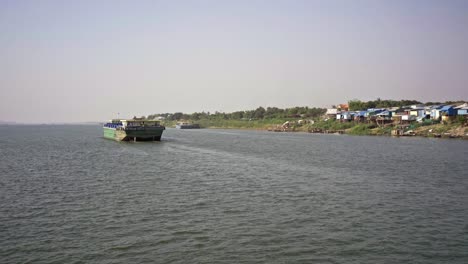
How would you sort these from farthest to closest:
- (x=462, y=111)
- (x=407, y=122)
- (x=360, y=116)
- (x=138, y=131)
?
(x=360, y=116)
(x=407, y=122)
(x=462, y=111)
(x=138, y=131)

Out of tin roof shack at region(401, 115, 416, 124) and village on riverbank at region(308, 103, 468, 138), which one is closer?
village on riverbank at region(308, 103, 468, 138)

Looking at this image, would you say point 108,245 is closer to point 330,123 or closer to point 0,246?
point 0,246

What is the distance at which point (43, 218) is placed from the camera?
18438 millimetres

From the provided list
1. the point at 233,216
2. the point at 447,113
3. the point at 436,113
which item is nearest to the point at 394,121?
the point at 436,113

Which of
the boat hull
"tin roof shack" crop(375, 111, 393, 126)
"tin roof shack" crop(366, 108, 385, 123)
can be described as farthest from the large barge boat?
"tin roof shack" crop(366, 108, 385, 123)

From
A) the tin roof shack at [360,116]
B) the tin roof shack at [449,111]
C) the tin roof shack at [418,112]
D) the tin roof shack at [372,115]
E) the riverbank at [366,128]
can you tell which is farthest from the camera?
the tin roof shack at [360,116]

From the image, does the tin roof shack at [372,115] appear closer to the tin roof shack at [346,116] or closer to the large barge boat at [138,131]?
the tin roof shack at [346,116]

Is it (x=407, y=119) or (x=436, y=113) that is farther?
(x=407, y=119)

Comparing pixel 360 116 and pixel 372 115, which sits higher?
pixel 372 115

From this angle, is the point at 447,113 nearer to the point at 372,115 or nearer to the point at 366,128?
the point at 366,128

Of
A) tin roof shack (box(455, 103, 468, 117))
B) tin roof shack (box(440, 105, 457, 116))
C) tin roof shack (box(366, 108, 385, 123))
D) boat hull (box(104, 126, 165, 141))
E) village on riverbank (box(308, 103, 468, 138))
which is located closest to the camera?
boat hull (box(104, 126, 165, 141))

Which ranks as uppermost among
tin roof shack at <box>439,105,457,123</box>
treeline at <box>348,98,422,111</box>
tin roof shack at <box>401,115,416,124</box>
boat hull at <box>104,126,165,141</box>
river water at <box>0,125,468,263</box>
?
treeline at <box>348,98,422,111</box>

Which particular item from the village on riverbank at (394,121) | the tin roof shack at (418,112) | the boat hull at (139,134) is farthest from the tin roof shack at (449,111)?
the boat hull at (139,134)

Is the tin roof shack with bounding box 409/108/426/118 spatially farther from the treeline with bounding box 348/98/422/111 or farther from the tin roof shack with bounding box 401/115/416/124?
the treeline with bounding box 348/98/422/111
